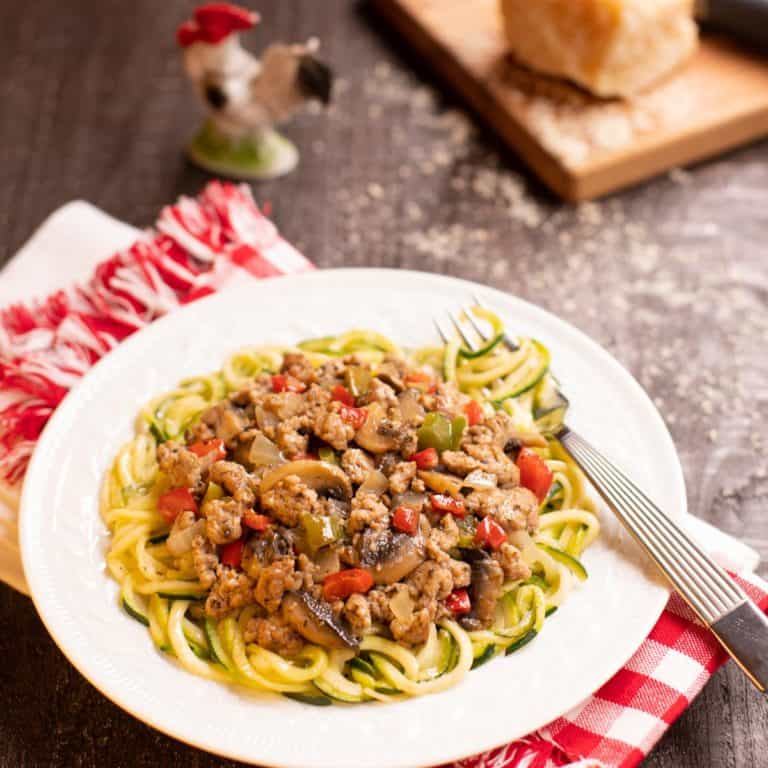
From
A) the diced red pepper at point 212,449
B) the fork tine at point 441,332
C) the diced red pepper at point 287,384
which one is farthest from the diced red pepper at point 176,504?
the fork tine at point 441,332

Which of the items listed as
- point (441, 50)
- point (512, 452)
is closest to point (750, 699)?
point (512, 452)

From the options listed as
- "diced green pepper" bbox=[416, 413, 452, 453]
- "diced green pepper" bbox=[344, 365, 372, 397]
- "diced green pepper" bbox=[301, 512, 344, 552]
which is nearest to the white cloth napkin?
"diced green pepper" bbox=[344, 365, 372, 397]

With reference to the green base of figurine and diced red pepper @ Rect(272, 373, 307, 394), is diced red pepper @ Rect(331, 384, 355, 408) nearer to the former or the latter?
diced red pepper @ Rect(272, 373, 307, 394)

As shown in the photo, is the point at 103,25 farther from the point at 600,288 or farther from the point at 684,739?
the point at 684,739

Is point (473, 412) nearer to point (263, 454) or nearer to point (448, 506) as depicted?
point (448, 506)

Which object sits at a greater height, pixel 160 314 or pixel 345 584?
pixel 345 584

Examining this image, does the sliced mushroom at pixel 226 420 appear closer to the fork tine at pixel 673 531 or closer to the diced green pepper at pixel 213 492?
the diced green pepper at pixel 213 492

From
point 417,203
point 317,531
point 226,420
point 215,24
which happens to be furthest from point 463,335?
point 215,24
